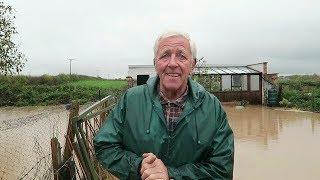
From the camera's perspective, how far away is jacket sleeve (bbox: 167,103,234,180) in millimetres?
1978

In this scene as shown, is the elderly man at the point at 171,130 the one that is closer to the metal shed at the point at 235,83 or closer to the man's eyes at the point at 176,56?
the man's eyes at the point at 176,56

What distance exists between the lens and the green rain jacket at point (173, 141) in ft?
6.60

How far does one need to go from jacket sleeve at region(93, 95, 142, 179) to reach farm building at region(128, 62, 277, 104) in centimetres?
2409

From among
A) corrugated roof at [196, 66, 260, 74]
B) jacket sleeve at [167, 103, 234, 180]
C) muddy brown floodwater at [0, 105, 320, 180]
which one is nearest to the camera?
jacket sleeve at [167, 103, 234, 180]

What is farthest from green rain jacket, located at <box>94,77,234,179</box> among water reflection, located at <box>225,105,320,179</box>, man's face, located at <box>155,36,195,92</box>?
water reflection, located at <box>225,105,320,179</box>

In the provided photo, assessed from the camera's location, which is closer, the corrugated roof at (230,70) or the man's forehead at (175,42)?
the man's forehead at (175,42)

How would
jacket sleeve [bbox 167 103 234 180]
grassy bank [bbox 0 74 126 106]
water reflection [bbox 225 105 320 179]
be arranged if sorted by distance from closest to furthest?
jacket sleeve [bbox 167 103 234 180] < water reflection [bbox 225 105 320 179] < grassy bank [bbox 0 74 126 106]

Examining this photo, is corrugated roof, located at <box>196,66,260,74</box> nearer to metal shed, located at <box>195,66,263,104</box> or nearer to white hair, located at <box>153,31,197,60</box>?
metal shed, located at <box>195,66,263,104</box>

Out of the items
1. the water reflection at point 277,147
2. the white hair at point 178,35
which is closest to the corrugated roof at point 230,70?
the water reflection at point 277,147

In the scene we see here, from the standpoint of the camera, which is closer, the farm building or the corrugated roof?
the farm building

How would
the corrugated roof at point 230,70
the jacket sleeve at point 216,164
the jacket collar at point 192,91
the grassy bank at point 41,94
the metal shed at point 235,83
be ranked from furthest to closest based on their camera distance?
the grassy bank at point 41,94
the corrugated roof at point 230,70
the metal shed at point 235,83
the jacket collar at point 192,91
the jacket sleeve at point 216,164

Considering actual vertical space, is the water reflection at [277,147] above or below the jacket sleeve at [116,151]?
below

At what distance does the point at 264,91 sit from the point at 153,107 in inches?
1021

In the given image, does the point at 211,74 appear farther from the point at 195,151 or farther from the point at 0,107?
the point at 195,151
